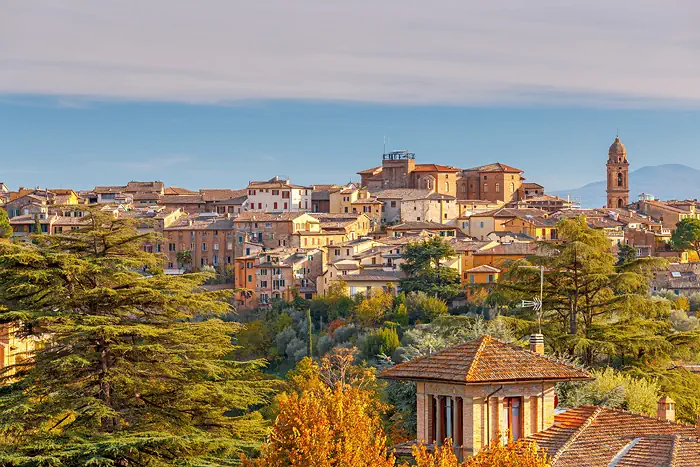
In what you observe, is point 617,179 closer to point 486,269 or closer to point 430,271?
point 486,269

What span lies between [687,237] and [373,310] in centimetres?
2507

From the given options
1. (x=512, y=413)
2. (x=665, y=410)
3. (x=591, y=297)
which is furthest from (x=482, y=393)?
(x=591, y=297)

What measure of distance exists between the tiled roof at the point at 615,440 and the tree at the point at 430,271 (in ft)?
168

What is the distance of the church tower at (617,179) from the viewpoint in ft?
402

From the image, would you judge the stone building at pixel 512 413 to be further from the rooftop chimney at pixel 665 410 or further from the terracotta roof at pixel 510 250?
the terracotta roof at pixel 510 250

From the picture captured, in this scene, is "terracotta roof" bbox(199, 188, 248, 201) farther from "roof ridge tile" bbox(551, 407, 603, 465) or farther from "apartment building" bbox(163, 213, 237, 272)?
"roof ridge tile" bbox(551, 407, 603, 465)

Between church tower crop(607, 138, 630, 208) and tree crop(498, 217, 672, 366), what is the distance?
90518mm

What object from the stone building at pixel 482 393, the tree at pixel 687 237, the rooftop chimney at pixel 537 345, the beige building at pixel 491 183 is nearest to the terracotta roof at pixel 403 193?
the beige building at pixel 491 183

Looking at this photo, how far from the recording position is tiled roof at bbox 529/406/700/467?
15578 mm

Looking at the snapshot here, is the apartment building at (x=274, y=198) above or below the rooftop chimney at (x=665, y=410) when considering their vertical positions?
above

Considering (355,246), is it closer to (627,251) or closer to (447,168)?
(627,251)

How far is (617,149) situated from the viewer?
410 ft

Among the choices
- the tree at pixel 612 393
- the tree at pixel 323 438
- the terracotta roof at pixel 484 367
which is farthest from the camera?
the tree at pixel 612 393

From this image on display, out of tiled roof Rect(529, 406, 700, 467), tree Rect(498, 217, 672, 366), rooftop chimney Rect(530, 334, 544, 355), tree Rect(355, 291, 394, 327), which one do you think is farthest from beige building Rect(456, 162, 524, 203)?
tiled roof Rect(529, 406, 700, 467)
